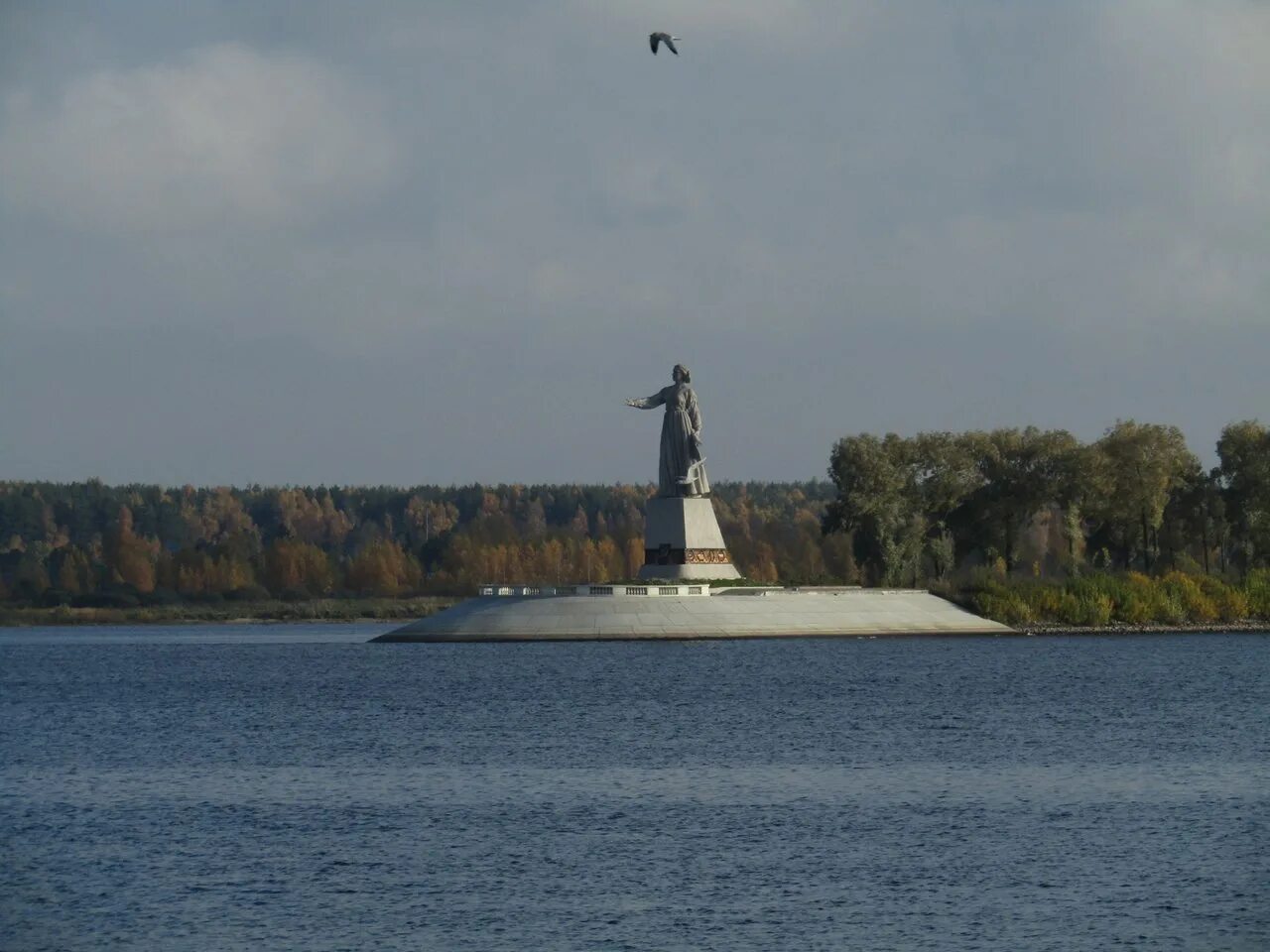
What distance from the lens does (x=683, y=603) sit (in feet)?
Result: 323

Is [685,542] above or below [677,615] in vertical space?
above

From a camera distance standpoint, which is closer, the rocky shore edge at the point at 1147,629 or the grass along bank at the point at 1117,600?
the rocky shore edge at the point at 1147,629

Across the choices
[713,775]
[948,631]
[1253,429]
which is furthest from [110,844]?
[1253,429]

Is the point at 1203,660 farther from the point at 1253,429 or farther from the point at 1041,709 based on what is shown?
the point at 1253,429

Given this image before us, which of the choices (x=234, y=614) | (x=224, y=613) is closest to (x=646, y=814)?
(x=234, y=614)

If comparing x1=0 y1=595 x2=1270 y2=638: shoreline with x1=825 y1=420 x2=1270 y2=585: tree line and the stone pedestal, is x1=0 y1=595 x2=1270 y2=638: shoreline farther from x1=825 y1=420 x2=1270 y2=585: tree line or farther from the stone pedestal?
the stone pedestal

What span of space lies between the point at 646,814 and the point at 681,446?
70044 mm

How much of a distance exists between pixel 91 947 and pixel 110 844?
881 centimetres

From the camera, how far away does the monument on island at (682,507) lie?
345ft

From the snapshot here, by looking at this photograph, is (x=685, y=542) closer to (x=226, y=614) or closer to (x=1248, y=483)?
(x=1248, y=483)

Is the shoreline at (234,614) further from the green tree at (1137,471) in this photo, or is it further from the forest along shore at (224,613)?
the green tree at (1137,471)

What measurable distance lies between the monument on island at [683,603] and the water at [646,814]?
76.0ft

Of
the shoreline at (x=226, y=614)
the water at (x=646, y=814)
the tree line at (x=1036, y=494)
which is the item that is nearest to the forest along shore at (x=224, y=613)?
the shoreline at (x=226, y=614)

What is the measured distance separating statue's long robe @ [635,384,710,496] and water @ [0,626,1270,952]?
1311 inches
